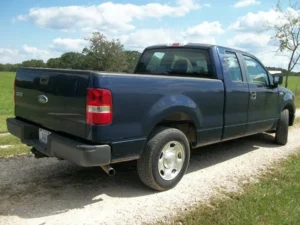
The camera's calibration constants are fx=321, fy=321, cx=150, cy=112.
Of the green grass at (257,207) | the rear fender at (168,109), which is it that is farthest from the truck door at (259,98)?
the rear fender at (168,109)

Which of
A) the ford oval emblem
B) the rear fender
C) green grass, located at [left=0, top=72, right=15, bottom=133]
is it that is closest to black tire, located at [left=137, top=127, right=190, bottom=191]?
the rear fender

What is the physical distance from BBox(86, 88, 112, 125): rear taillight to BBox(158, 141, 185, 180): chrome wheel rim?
97 cm

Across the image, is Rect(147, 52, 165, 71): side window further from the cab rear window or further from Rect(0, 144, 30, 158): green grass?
Rect(0, 144, 30, 158): green grass

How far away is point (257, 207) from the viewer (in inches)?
139

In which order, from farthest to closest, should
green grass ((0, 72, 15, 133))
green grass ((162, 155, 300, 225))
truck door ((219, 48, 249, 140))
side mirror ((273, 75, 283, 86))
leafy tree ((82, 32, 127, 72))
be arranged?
leafy tree ((82, 32, 127, 72))
green grass ((0, 72, 15, 133))
side mirror ((273, 75, 283, 86))
truck door ((219, 48, 249, 140))
green grass ((162, 155, 300, 225))

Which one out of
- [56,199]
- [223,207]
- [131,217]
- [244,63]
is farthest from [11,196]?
[244,63]

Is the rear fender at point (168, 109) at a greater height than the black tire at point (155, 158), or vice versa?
the rear fender at point (168, 109)

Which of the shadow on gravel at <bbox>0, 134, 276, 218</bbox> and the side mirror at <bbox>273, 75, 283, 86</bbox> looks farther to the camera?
the side mirror at <bbox>273, 75, 283, 86</bbox>

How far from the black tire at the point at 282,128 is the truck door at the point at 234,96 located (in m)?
1.61

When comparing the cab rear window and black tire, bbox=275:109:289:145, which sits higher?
the cab rear window

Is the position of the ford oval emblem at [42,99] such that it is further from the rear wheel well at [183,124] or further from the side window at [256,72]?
the side window at [256,72]

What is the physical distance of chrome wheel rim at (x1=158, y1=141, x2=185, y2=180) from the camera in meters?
3.89

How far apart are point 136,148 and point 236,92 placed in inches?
83.0

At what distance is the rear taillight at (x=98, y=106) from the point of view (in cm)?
316
